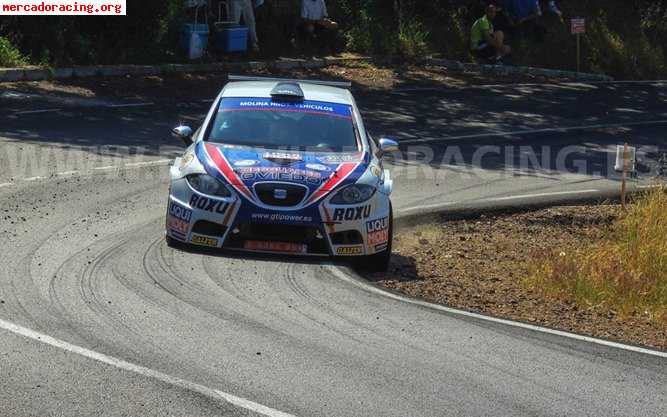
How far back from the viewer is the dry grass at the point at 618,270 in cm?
1147

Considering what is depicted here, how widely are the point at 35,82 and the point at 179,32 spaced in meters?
4.49

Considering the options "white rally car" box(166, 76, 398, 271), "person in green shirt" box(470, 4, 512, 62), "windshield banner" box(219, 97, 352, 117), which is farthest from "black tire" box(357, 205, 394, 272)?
"person in green shirt" box(470, 4, 512, 62)

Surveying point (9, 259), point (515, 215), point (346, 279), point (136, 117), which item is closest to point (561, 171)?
point (515, 215)

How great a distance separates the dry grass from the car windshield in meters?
2.37

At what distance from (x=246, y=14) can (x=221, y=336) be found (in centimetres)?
1972

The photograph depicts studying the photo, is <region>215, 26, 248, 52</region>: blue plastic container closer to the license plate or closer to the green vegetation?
the green vegetation

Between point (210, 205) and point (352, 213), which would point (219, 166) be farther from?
point (352, 213)

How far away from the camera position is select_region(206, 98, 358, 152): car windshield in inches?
485

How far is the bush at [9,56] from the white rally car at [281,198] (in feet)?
41.1

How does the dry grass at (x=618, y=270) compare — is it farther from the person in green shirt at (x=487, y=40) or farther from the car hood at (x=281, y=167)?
the person in green shirt at (x=487, y=40)

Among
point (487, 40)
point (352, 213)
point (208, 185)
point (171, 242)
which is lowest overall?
point (171, 242)

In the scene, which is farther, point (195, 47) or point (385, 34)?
point (385, 34)

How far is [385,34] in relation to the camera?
98.9 feet

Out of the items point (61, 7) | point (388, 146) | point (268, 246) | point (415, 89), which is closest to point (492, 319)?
point (268, 246)
